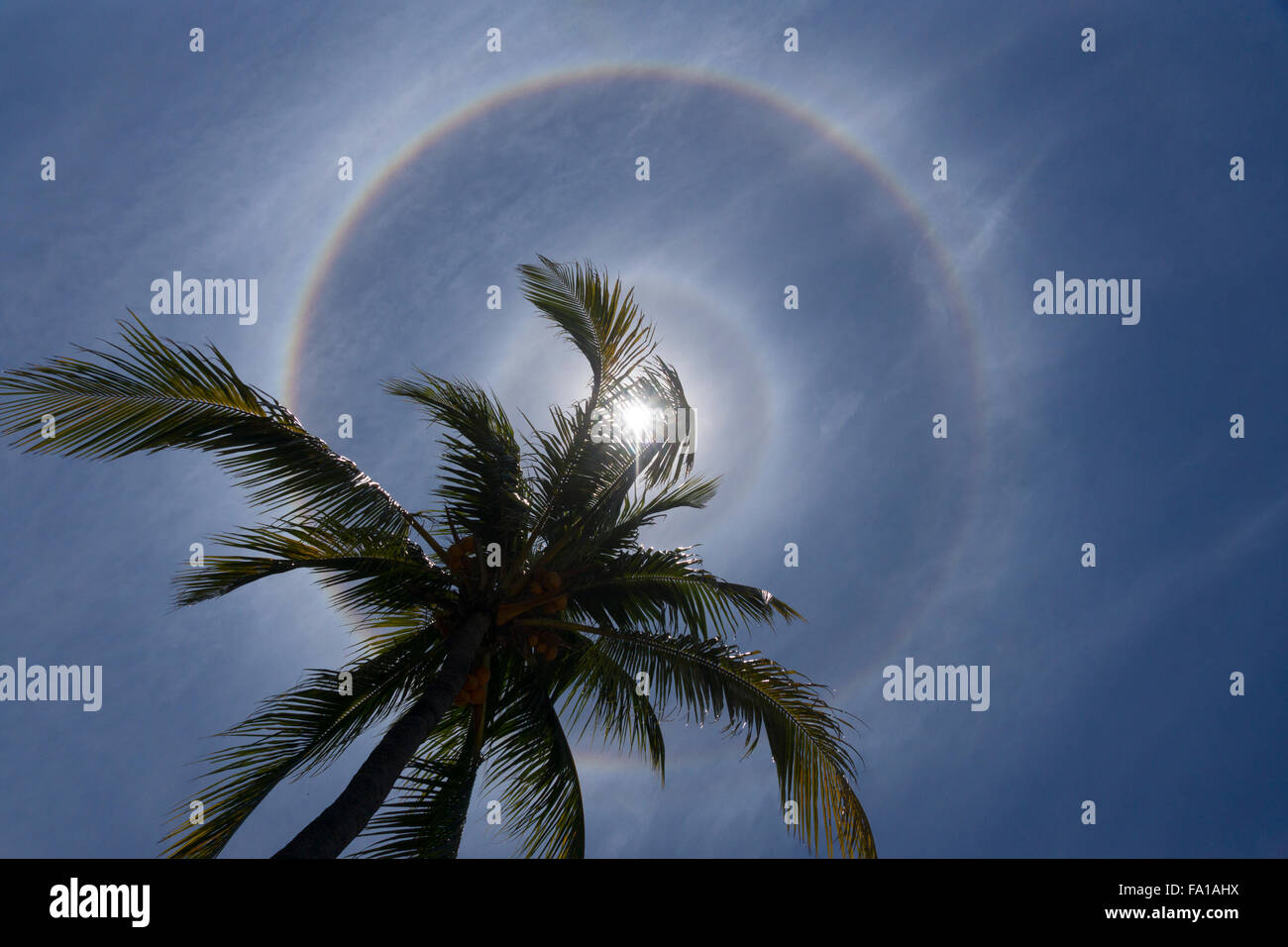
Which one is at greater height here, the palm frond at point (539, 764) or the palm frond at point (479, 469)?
the palm frond at point (479, 469)

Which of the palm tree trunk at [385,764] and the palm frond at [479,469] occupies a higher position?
the palm frond at [479,469]

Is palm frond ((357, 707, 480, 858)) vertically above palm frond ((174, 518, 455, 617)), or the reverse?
palm frond ((174, 518, 455, 617))

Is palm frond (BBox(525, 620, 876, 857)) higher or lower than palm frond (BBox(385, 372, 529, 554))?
lower

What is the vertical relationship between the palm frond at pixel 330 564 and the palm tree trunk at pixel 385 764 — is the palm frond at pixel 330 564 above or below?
above

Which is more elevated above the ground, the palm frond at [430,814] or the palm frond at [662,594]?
the palm frond at [662,594]

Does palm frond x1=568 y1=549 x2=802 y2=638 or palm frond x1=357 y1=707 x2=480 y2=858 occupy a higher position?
palm frond x1=568 y1=549 x2=802 y2=638
